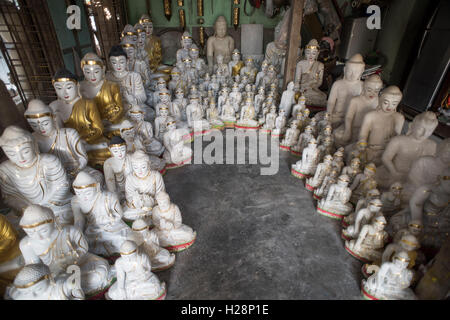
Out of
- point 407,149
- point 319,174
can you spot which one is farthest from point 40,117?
point 407,149

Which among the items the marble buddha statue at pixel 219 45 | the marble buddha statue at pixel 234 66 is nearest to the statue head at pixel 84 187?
the marble buddha statue at pixel 234 66

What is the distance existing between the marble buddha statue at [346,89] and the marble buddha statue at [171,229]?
13.2 ft

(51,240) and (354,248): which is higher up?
(51,240)

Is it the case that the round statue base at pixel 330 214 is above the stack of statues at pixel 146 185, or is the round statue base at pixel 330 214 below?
below

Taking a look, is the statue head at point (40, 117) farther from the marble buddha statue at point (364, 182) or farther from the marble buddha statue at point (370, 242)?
the marble buddha statue at point (364, 182)

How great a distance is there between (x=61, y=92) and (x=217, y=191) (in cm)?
278

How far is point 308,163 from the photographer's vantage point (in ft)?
15.0

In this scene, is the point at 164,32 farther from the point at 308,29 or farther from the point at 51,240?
the point at 51,240

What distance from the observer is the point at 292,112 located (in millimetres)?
6094

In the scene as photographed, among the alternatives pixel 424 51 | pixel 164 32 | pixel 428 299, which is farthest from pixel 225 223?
pixel 164 32

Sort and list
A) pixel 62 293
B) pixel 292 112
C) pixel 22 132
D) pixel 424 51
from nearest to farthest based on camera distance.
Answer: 1. pixel 62 293
2. pixel 22 132
3. pixel 292 112
4. pixel 424 51

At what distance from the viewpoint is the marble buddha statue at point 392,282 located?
2.51 m

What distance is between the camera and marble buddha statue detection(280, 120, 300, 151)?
528 cm

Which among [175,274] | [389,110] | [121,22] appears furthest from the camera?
[121,22]
